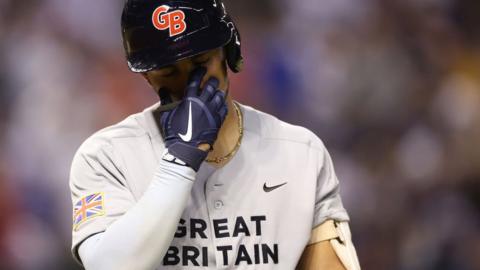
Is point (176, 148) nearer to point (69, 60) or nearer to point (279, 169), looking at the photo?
point (279, 169)

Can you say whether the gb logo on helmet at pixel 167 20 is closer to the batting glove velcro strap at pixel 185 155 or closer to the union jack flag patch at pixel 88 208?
the batting glove velcro strap at pixel 185 155

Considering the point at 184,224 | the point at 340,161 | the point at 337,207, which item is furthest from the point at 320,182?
the point at 340,161

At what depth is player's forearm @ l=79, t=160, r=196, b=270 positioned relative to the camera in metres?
1.75

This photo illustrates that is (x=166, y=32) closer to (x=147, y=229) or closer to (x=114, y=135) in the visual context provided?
(x=114, y=135)

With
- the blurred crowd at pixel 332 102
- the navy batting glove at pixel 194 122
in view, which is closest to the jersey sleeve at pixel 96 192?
the navy batting glove at pixel 194 122

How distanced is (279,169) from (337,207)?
161 mm

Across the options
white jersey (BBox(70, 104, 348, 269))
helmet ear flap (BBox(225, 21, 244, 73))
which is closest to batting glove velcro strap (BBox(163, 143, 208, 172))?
white jersey (BBox(70, 104, 348, 269))

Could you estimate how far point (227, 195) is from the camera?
1979 millimetres

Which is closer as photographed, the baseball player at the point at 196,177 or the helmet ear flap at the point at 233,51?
the baseball player at the point at 196,177

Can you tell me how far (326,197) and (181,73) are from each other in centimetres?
45

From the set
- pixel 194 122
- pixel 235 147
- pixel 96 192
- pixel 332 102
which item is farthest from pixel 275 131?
pixel 332 102

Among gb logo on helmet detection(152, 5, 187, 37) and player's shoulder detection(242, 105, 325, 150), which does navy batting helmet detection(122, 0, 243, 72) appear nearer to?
gb logo on helmet detection(152, 5, 187, 37)

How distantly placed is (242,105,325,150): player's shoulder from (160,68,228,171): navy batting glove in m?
0.23

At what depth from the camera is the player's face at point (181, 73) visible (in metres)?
1.90
